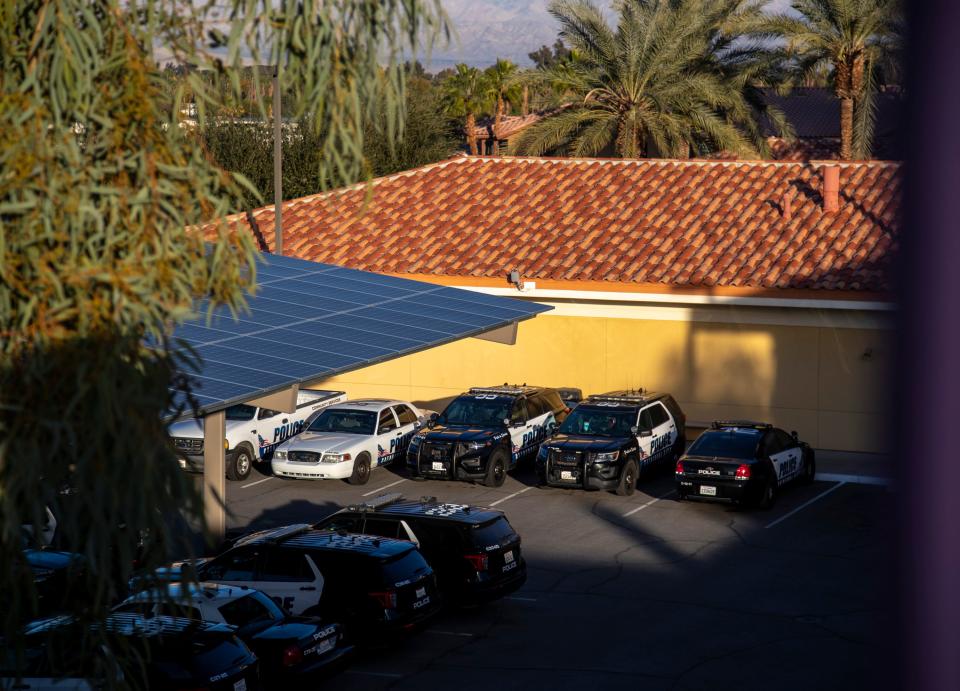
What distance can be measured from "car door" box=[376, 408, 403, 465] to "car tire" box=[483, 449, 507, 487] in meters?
2.45

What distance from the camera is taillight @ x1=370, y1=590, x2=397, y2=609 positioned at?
15.3 metres

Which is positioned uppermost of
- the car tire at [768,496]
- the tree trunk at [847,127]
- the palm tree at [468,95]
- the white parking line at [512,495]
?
the palm tree at [468,95]

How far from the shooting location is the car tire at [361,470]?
25984 mm

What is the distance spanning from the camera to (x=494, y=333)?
2369 centimetres

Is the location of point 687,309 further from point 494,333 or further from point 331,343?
point 331,343

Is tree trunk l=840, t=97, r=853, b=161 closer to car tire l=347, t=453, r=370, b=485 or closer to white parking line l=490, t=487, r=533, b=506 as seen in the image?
white parking line l=490, t=487, r=533, b=506

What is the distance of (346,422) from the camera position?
88.5ft

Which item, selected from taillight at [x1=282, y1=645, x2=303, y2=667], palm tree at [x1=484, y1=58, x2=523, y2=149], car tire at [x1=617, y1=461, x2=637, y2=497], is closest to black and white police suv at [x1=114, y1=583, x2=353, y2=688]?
taillight at [x1=282, y1=645, x2=303, y2=667]

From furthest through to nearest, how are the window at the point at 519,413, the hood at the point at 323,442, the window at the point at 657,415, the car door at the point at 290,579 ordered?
the window at the point at 519,413
the window at the point at 657,415
the hood at the point at 323,442
the car door at the point at 290,579

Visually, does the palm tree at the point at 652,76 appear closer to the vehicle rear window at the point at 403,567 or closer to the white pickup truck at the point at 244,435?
the white pickup truck at the point at 244,435

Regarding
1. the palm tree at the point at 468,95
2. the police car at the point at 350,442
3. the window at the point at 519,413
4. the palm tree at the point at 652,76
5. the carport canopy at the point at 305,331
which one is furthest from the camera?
the palm tree at the point at 468,95

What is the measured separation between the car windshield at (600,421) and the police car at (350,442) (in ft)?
12.4

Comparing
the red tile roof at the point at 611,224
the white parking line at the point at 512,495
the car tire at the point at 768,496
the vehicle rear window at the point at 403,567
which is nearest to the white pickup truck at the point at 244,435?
the white parking line at the point at 512,495

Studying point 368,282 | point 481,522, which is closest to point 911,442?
point 481,522
